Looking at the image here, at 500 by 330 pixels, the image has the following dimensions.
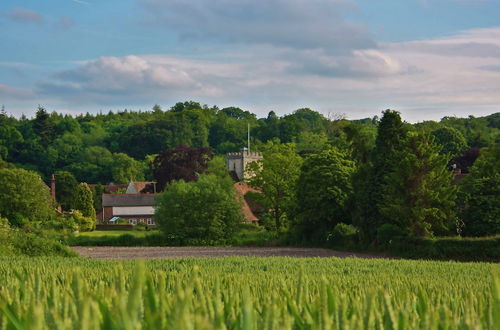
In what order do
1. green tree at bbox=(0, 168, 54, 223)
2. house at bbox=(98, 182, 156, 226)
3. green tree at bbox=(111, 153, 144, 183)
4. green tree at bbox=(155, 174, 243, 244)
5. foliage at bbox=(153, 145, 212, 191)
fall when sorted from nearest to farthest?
green tree at bbox=(155, 174, 243, 244), green tree at bbox=(0, 168, 54, 223), foliage at bbox=(153, 145, 212, 191), house at bbox=(98, 182, 156, 226), green tree at bbox=(111, 153, 144, 183)

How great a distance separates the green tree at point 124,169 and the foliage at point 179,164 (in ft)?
124

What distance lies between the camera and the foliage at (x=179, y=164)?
11331 centimetres

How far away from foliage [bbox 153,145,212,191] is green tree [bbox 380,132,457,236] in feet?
216

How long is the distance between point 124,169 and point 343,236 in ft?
333

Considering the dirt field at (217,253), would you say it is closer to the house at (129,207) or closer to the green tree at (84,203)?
the green tree at (84,203)

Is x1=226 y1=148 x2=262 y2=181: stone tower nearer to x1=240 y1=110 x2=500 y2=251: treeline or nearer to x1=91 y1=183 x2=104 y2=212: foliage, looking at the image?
x1=91 y1=183 x2=104 y2=212: foliage

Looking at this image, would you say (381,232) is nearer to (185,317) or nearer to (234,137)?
(185,317)

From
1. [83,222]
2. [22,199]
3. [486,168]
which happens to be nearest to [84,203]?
[83,222]

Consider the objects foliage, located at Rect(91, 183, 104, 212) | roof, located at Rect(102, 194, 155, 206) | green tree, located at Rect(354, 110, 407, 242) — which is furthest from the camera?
foliage, located at Rect(91, 183, 104, 212)

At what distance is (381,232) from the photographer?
50.2m

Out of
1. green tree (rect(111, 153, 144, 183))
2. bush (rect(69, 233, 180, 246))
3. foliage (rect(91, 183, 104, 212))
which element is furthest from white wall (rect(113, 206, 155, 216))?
bush (rect(69, 233, 180, 246))

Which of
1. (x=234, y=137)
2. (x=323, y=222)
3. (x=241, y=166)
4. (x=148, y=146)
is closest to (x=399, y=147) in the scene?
(x=323, y=222)

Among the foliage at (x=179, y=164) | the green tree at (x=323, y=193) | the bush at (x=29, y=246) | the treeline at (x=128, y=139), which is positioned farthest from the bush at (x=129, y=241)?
the treeline at (x=128, y=139)

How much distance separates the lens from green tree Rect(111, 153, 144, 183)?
154125 millimetres
